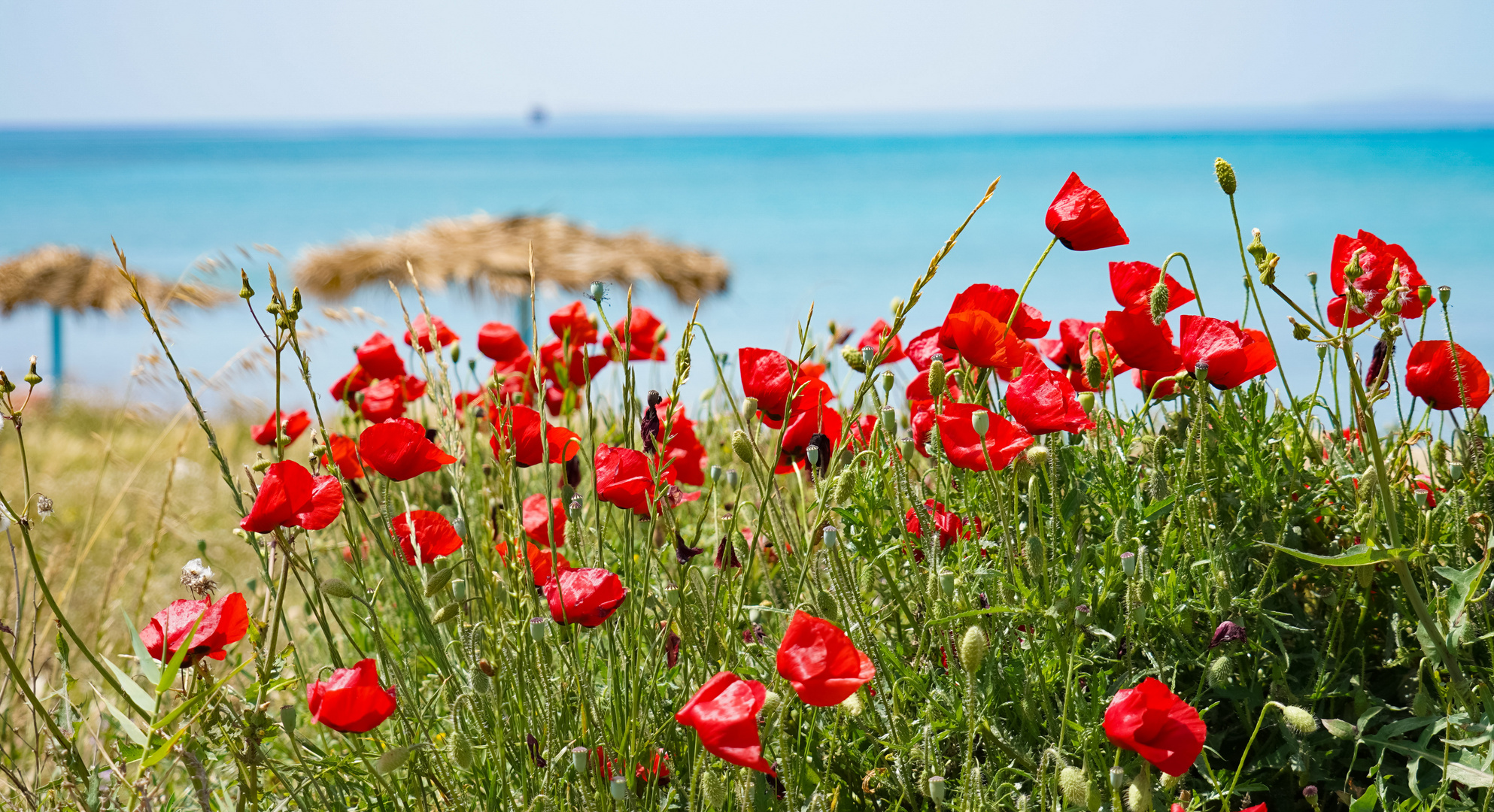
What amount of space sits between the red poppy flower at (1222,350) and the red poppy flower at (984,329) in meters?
0.19

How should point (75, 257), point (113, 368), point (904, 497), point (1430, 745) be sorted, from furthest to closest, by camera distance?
point (113, 368) < point (75, 257) < point (904, 497) < point (1430, 745)

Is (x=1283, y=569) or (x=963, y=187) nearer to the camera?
(x=1283, y=569)

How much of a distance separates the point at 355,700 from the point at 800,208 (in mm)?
34484

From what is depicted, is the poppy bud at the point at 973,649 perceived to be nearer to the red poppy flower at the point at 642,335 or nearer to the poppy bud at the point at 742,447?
the poppy bud at the point at 742,447

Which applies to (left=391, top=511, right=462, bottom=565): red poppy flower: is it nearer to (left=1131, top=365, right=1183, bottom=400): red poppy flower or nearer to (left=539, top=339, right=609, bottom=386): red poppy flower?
(left=539, top=339, right=609, bottom=386): red poppy flower

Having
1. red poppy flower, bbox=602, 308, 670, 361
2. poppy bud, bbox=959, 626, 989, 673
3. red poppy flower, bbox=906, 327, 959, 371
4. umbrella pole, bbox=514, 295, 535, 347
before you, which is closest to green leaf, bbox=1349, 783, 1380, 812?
poppy bud, bbox=959, 626, 989, 673

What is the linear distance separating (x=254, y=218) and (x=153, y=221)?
303 centimetres

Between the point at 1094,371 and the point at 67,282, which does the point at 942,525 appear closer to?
the point at 1094,371

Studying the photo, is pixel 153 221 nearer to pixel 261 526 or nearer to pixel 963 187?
pixel 963 187

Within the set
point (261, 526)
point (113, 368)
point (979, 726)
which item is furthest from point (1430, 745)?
point (113, 368)

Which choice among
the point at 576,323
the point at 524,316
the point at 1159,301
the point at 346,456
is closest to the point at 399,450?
the point at 346,456

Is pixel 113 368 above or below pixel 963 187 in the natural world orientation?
below

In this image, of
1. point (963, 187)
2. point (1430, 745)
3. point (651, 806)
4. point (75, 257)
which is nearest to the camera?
point (651, 806)

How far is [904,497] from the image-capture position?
4.26 ft
